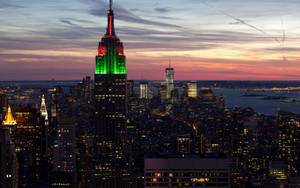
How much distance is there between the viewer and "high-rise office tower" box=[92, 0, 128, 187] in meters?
80.2

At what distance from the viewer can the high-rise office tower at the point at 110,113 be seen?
80.2 metres

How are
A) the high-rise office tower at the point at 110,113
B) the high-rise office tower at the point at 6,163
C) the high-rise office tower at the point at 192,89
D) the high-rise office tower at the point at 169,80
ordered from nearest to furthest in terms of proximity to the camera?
the high-rise office tower at the point at 6,163 → the high-rise office tower at the point at 110,113 → the high-rise office tower at the point at 169,80 → the high-rise office tower at the point at 192,89

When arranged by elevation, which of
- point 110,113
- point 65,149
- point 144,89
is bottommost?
point 65,149

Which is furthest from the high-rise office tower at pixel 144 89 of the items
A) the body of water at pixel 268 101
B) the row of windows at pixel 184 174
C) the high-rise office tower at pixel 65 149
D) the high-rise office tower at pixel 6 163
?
the row of windows at pixel 184 174

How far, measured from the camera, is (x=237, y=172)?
73812 millimetres

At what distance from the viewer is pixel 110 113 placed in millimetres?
81188

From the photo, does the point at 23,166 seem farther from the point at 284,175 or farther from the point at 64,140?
the point at 284,175

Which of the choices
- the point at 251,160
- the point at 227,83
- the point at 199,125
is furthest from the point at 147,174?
the point at 227,83

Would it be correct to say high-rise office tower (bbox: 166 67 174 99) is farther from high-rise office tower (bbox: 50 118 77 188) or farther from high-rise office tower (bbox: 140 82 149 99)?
high-rise office tower (bbox: 50 118 77 188)

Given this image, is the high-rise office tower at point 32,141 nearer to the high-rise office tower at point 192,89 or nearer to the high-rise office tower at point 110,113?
the high-rise office tower at point 110,113

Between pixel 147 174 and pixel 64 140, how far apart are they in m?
47.2

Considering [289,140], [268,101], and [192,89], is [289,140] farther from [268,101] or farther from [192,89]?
[192,89]

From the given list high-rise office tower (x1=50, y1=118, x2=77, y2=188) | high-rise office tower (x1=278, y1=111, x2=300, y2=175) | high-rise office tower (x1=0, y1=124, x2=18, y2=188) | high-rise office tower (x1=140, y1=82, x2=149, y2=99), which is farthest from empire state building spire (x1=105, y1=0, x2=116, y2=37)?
high-rise office tower (x1=140, y1=82, x2=149, y2=99)

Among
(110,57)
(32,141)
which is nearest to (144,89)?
(110,57)
